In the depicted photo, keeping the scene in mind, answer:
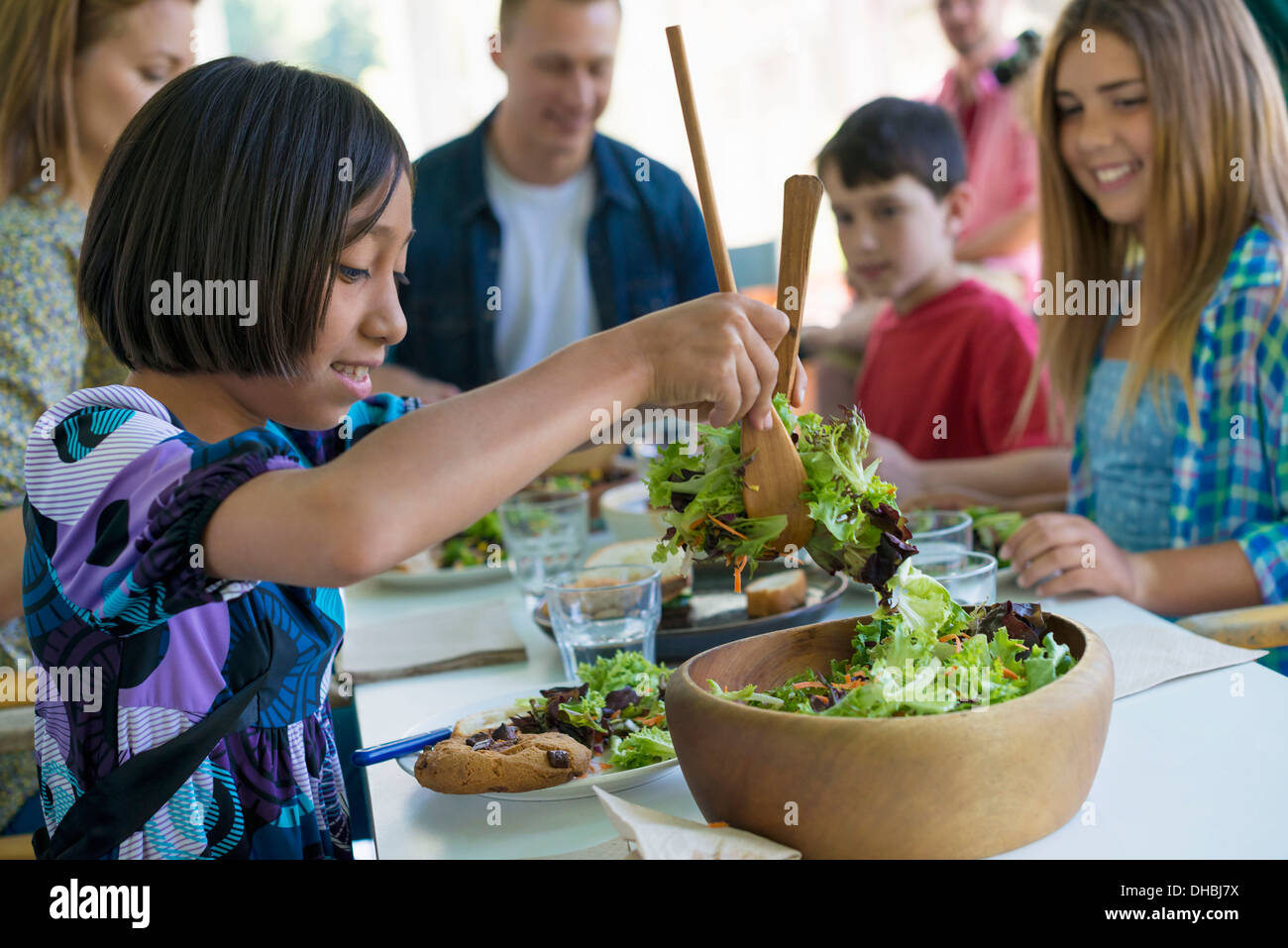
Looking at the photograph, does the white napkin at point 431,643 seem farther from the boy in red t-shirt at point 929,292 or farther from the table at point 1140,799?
the boy in red t-shirt at point 929,292

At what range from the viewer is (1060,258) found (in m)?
2.54

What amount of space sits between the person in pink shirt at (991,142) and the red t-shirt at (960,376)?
0.97 meters

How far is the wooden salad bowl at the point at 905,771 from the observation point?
0.88m

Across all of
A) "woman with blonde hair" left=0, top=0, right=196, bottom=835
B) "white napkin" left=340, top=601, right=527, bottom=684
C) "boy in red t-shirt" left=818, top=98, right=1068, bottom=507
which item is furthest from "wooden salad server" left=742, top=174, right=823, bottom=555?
"boy in red t-shirt" left=818, top=98, right=1068, bottom=507

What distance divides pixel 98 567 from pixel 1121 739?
1035 mm

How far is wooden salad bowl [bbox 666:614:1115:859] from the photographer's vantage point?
879mm

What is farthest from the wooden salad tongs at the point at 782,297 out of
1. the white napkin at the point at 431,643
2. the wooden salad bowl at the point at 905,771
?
the white napkin at the point at 431,643

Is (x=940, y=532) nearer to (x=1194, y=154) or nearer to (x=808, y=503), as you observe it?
(x=808, y=503)

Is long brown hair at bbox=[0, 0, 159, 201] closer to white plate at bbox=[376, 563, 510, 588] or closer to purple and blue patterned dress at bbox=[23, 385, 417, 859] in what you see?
white plate at bbox=[376, 563, 510, 588]

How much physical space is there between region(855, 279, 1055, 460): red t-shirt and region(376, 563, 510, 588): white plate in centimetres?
152

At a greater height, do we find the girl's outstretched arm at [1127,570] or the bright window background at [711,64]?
the bright window background at [711,64]

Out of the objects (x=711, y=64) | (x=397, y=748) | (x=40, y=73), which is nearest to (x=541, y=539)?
(x=397, y=748)
